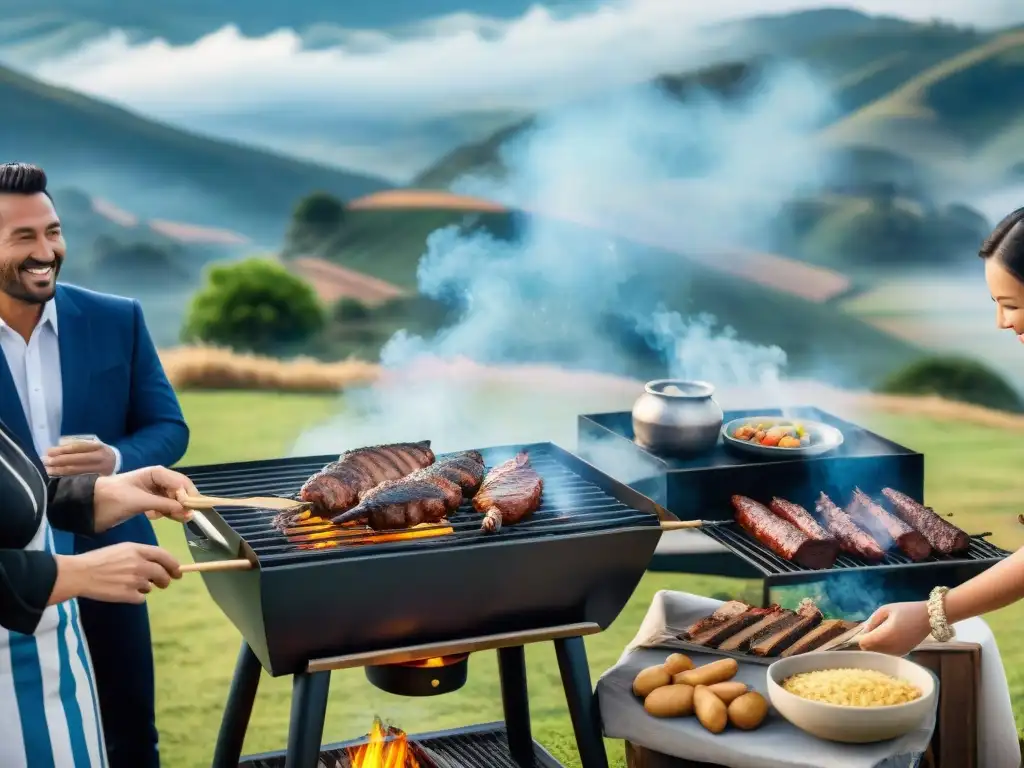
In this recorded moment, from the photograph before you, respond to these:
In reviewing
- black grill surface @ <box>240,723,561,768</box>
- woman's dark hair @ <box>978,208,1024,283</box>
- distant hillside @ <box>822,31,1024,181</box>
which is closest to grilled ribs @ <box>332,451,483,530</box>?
black grill surface @ <box>240,723,561,768</box>

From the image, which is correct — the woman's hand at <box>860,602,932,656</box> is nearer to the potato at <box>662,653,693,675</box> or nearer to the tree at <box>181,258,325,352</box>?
the potato at <box>662,653,693,675</box>

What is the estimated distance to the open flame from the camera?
3787mm

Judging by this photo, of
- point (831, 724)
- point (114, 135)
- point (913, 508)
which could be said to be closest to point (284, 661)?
point (831, 724)

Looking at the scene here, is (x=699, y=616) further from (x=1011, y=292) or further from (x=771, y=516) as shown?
(x=1011, y=292)

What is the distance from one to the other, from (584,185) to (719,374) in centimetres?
270

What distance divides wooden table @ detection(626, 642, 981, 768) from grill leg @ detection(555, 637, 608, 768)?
3.37ft

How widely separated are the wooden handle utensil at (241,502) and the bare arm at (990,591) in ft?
5.54

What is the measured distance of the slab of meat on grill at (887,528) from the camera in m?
3.65

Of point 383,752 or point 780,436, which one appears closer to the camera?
point 383,752

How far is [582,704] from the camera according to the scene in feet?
10.7

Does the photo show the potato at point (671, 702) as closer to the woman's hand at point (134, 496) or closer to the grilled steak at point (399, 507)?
the grilled steak at point (399, 507)

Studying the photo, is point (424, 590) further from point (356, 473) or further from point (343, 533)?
point (356, 473)

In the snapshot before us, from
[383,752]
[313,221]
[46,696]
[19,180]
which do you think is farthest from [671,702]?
[313,221]

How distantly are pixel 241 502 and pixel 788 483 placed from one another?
1.97m
